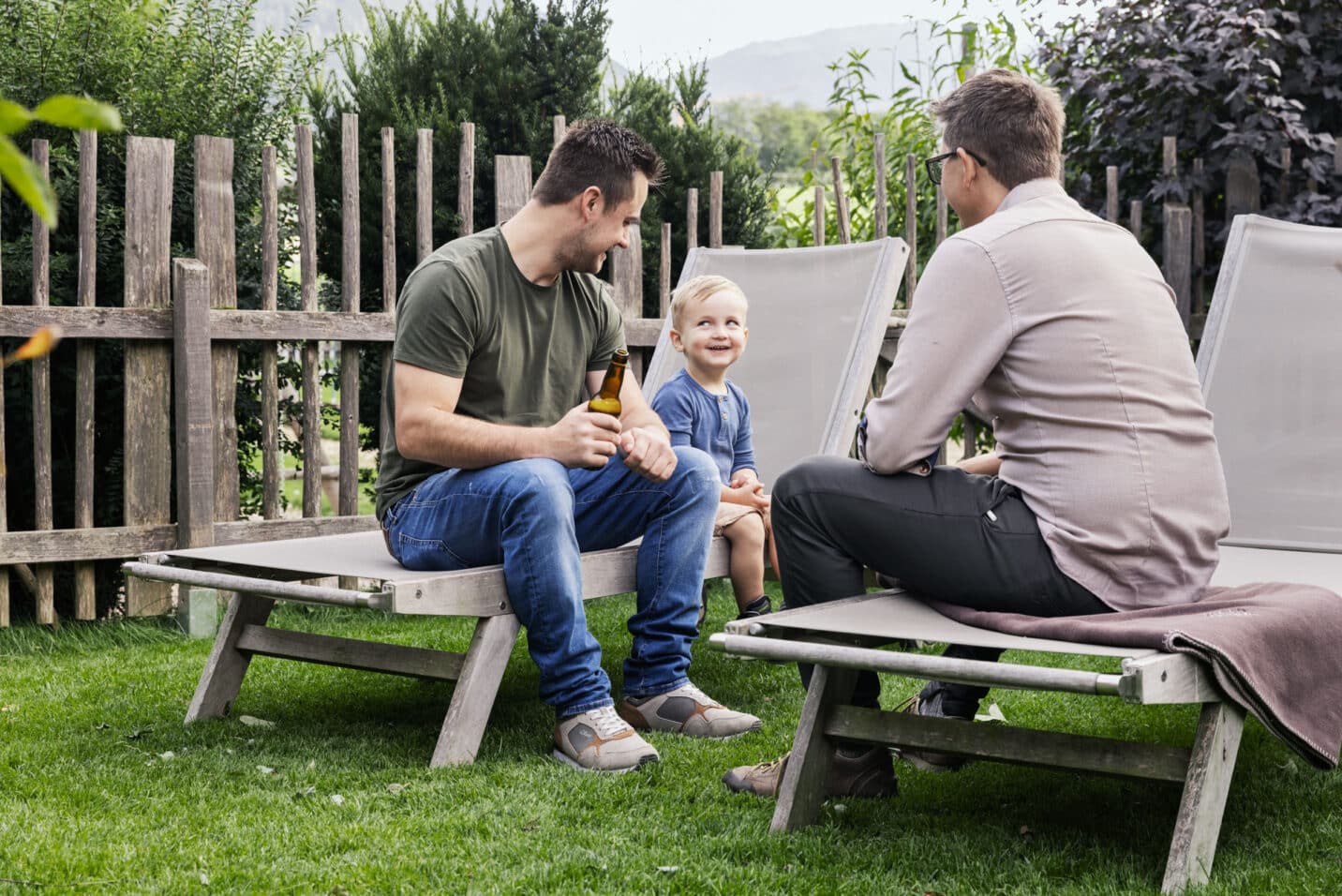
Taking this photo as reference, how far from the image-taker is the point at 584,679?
3.02m

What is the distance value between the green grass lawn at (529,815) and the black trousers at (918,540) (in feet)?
1.45

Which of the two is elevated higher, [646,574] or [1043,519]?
[1043,519]

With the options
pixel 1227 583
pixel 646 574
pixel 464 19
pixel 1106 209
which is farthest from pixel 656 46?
pixel 1227 583

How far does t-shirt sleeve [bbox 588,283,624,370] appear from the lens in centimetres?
357

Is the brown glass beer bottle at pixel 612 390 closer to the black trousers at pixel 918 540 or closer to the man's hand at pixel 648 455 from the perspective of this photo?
the man's hand at pixel 648 455

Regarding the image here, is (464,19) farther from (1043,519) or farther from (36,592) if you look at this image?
(1043,519)

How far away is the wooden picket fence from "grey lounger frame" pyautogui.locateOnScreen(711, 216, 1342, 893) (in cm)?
282

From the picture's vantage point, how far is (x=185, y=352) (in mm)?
4703

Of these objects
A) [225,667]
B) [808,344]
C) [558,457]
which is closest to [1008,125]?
[558,457]

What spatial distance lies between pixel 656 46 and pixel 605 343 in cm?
478

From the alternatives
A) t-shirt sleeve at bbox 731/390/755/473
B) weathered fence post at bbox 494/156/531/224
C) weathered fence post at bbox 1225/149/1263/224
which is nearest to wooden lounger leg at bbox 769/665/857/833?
t-shirt sleeve at bbox 731/390/755/473

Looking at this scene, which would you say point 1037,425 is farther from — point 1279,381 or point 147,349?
point 147,349

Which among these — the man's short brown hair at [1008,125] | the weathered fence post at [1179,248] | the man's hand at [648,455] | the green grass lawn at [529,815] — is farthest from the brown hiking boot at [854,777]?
the weathered fence post at [1179,248]

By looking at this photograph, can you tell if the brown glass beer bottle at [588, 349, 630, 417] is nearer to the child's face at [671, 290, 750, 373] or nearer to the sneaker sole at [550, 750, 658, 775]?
the sneaker sole at [550, 750, 658, 775]
